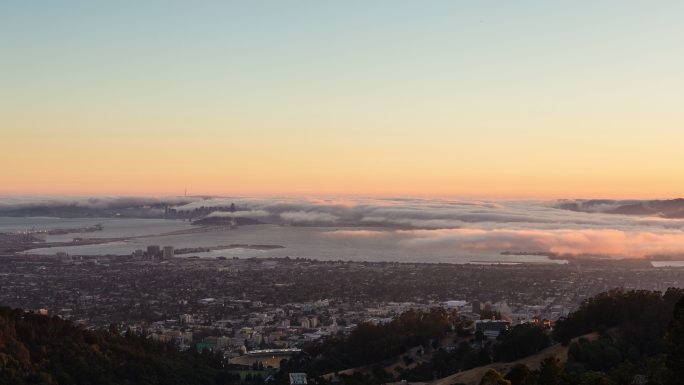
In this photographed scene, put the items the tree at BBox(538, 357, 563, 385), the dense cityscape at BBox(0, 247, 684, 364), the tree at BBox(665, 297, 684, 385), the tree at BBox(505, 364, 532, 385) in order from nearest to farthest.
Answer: the tree at BBox(665, 297, 684, 385), the tree at BBox(538, 357, 563, 385), the tree at BBox(505, 364, 532, 385), the dense cityscape at BBox(0, 247, 684, 364)

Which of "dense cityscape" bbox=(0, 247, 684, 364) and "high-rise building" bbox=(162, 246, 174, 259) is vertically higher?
"high-rise building" bbox=(162, 246, 174, 259)

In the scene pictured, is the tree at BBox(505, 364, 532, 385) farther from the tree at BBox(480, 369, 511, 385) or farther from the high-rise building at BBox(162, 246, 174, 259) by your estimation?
the high-rise building at BBox(162, 246, 174, 259)

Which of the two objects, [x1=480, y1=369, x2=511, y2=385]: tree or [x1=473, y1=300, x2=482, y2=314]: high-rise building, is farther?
[x1=473, y1=300, x2=482, y2=314]: high-rise building

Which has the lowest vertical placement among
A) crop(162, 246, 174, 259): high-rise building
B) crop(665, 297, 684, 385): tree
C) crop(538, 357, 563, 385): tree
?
crop(162, 246, 174, 259): high-rise building

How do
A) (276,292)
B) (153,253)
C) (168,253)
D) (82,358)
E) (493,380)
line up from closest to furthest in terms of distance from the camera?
(493,380)
(82,358)
(276,292)
(153,253)
(168,253)

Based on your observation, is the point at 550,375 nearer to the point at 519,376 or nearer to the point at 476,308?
the point at 519,376

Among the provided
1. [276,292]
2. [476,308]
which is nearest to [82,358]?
[476,308]

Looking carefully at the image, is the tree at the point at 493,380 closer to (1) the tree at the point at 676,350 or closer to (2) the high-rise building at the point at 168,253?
(1) the tree at the point at 676,350

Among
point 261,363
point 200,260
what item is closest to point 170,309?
point 261,363

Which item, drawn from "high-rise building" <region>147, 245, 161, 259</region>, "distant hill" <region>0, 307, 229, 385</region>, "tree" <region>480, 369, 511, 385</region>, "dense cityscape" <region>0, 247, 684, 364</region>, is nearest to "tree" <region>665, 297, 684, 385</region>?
"tree" <region>480, 369, 511, 385</region>
